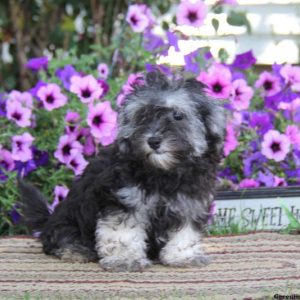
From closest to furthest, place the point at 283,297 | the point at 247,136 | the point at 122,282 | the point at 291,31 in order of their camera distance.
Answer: the point at 283,297 → the point at 122,282 → the point at 247,136 → the point at 291,31

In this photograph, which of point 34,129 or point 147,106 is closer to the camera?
point 147,106

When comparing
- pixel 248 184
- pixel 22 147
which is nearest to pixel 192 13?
pixel 248 184

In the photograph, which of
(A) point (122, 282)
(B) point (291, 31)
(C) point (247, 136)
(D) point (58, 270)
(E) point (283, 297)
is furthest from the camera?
(B) point (291, 31)

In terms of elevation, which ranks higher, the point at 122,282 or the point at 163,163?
the point at 163,163

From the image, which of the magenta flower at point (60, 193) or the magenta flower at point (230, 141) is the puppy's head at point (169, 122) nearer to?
the magenta flower at point (230, 141)

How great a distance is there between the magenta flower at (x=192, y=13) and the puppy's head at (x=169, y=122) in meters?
1.51

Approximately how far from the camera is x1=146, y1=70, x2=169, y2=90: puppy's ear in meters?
4.22

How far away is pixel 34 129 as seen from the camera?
5988 mm

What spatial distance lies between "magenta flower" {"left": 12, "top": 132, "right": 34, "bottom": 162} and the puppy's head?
4.62 feet

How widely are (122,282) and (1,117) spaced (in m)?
2.23

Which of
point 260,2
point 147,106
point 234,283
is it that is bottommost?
point 234,283

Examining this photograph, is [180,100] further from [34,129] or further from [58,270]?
[34,129]

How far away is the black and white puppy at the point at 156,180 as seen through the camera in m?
4.09

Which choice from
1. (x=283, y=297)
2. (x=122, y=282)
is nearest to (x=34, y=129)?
(x=122, y=282)
